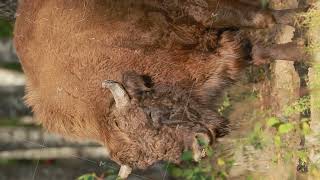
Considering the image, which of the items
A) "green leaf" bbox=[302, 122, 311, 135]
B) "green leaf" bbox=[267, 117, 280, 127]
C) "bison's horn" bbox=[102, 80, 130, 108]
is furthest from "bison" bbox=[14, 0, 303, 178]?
"green leaf" bbox=[302, 122, 311, 135]

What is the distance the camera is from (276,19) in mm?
3484

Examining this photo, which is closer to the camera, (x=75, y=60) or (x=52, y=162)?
(x=52, y=162)

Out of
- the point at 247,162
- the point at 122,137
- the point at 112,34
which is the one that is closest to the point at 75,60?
the point at 112,34

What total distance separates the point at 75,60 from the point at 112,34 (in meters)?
A: 0.32

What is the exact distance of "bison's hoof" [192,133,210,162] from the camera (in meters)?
3.10

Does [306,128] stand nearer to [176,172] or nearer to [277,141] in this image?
[277,141]

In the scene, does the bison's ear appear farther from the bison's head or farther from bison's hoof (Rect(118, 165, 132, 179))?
bison's hoof (Rect(118, 165, 132, 179))

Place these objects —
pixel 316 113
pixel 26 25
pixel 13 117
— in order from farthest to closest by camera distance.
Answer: pixel 26 25, pixel 13 117, pixel 316 113

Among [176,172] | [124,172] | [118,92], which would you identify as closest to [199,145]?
[176,172]

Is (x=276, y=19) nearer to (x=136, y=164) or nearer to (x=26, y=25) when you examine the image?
(x=136, y=164)

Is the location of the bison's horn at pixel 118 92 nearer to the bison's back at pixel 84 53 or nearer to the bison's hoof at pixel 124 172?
the bison's back at pixel 84 53

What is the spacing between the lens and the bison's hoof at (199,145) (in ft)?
10.2

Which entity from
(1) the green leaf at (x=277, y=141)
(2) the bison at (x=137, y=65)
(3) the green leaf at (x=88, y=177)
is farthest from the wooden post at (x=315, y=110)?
(3) the green leaf at (x=88, y=177)

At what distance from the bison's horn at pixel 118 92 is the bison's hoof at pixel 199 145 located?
0.50m
